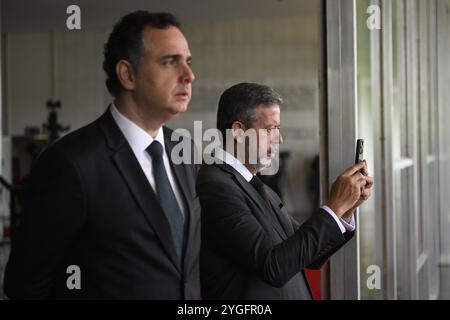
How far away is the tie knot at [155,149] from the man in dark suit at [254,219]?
0.14m

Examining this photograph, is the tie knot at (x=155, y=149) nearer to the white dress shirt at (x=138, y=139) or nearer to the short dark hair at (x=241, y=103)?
the white dress shirt at (x=138, y=139)

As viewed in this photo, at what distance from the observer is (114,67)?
1.49 meters

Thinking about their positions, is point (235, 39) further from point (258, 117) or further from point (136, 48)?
point (136, 48)

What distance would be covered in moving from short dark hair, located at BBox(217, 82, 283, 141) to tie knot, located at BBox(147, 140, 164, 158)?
21 cm

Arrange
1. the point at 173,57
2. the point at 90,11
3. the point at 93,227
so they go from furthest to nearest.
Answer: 1. the point at 90,11
2. the point at 173,57
3. the point at 93,227

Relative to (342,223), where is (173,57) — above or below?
above

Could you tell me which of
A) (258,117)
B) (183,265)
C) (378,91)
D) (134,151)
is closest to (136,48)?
(134,151)

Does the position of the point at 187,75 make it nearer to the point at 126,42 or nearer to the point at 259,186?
the point at 126,42

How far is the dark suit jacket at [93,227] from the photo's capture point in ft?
4.54

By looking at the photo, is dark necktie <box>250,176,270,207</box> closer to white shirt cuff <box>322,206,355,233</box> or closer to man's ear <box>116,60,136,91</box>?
white shirt cuff <box>322,206,355,233</box>

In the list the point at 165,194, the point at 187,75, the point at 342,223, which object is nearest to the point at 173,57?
the point at 187,75

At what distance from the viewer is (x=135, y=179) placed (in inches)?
57.3

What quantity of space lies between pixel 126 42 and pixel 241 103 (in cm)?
34

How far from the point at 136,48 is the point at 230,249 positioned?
20.1 inches
